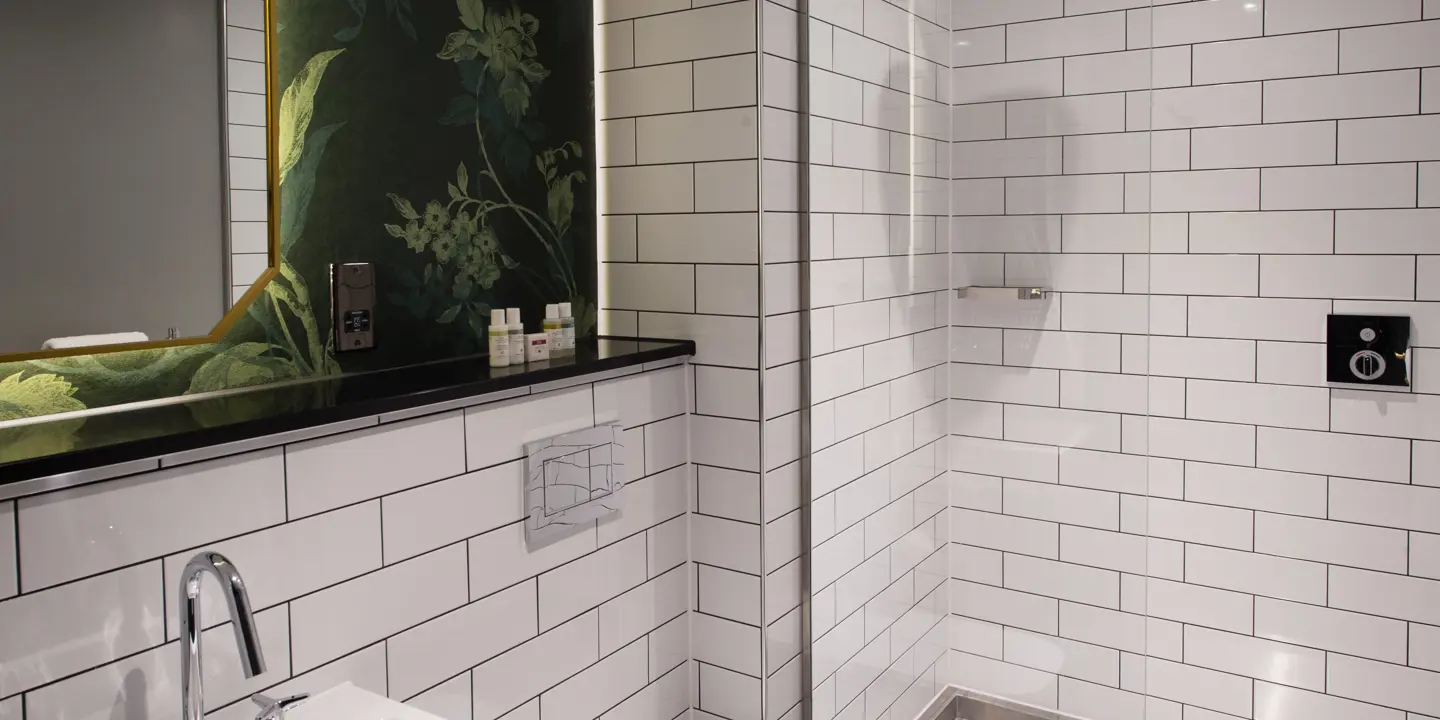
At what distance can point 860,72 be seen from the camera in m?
1.92

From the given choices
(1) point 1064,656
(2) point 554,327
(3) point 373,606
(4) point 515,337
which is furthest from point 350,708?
(1) point 1064,656

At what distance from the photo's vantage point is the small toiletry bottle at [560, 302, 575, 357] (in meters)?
1.82

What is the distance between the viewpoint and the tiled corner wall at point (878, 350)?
1.92 meters

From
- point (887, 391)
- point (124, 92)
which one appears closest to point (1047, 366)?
point (887, 391)

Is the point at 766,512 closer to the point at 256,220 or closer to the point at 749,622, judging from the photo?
the point at 749,622

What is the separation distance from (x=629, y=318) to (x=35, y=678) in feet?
A: 4.03

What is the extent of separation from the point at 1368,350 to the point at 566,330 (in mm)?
1596

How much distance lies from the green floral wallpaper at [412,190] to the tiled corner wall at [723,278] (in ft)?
0.37

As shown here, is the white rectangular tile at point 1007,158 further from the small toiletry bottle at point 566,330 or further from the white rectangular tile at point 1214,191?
the small toiletry bottle at point 566,330

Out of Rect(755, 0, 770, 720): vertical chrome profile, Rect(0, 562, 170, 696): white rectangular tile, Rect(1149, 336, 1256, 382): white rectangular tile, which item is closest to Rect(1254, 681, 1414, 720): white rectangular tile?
Rect(1149, 336, 1256, 382): white rectangular tile

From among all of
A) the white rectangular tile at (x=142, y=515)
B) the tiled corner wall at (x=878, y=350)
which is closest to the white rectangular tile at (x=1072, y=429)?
the tiled corner wall at (x=878, y=350)

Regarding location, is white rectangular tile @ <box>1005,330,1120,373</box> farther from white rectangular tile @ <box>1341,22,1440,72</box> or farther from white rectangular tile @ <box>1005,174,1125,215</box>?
white rectangular tile @ <box>1341,22,1440,72</box>

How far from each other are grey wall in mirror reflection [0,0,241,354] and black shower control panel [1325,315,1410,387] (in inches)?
81.1

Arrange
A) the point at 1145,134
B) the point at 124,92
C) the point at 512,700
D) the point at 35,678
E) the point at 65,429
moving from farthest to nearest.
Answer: the point at 1145,134, the point at 512,700, the point at 124,92, the point at 65,429, the point at 35,678
